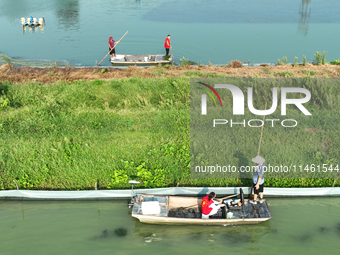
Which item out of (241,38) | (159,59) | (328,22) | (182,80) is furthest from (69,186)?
(328,22)

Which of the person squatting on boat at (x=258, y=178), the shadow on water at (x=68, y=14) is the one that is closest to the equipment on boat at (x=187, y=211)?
the person squatting on boat at (x=258, y=178)

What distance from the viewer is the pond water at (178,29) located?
31.5 m

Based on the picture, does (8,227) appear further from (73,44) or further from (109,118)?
(73,44)

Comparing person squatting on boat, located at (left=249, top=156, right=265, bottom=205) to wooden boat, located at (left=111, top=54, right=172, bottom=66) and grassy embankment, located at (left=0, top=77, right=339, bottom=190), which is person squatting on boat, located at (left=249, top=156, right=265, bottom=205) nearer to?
grassy embankment, located at (left=0, top=77, right=339, bottom=190)

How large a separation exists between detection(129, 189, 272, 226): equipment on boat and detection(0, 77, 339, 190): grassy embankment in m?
1.50

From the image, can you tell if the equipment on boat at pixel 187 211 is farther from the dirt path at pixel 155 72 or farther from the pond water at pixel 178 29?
the pond water at pixel 178 29

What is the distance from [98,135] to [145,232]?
6.55 metres

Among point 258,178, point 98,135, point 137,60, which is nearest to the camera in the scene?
point 258,178

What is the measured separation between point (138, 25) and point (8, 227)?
34.9m

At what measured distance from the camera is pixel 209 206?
11.4m

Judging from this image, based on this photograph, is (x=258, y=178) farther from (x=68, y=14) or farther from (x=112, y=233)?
(x=68, y=14)

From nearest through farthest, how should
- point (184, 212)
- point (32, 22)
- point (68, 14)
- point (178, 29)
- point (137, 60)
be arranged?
point (184, 212), point (137, 60), point (178, 29), point (32, 22), point (68, 14)

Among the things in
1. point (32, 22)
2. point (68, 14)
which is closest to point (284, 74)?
point (32, 22)

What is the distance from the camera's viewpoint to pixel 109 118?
1759cm
